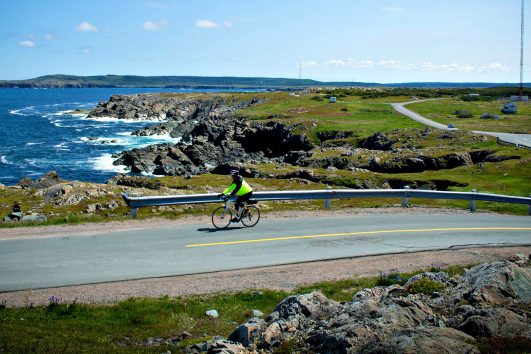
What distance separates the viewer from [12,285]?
12.9m

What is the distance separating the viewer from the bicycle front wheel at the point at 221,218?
19391 millimetres

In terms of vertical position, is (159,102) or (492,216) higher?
(159,102)

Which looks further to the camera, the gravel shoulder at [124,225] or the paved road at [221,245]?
the gravel shoulder at [124,225]

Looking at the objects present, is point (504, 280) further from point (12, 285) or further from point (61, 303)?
point (12, 285)

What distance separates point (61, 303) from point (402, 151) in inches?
1914

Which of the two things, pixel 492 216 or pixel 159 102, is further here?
pixel 159 102

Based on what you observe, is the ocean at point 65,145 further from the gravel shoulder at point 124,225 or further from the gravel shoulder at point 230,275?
the gravel shoulder at point 230,275

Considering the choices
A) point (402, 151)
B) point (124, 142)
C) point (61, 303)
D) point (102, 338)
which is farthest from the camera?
point (124, 142)

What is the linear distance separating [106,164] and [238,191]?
55745mm

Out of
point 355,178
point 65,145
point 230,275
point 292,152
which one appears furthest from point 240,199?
point 65,145

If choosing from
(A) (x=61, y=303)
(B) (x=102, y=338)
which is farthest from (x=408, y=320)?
(A) (x=61, y=303)

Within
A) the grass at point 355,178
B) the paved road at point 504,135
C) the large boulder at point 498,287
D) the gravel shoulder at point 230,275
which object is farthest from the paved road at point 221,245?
the paved road at point 504,135

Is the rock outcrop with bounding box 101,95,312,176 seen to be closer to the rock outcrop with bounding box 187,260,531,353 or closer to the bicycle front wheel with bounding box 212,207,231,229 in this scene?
the bicycle front wheel with bounding box 212,207,231,229

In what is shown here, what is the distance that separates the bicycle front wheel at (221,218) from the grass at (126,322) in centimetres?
646
